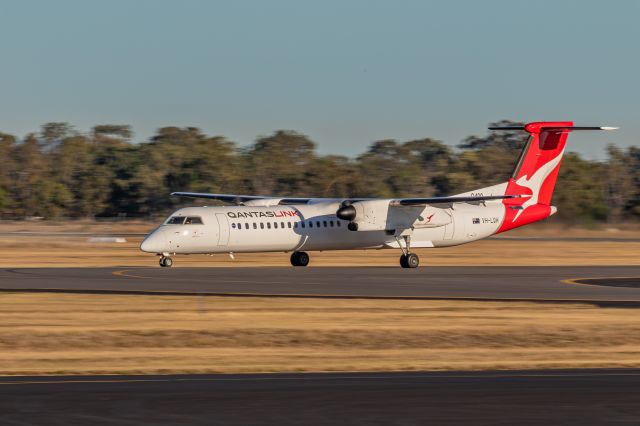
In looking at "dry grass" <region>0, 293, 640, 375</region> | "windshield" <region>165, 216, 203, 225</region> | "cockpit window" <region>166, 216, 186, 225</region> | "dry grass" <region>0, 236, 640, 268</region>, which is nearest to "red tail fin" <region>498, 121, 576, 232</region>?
"dry grass" <region>0, 236, 640, 268</region>

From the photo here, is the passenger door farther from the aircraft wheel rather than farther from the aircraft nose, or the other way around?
the aircraft wheel

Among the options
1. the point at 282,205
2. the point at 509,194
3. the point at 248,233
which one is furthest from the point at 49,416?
the point at 509,194

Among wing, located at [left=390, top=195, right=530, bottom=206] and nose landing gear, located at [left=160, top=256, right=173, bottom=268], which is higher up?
wing, located at [left=390, top=195, right=530, bottom=206]

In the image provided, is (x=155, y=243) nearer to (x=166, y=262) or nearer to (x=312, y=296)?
(x=166, y=262)

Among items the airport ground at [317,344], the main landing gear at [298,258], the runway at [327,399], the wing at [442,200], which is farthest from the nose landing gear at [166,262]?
the runway at [327,399]

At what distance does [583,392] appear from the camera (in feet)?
43.8

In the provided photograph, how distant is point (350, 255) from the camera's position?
173ft

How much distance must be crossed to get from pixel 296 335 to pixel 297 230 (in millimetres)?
21468

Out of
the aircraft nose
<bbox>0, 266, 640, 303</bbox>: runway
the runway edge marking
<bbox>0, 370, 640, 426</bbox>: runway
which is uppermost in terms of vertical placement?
the aircraft nose

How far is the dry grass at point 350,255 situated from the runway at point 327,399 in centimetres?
2872

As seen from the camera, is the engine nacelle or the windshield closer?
the windshield

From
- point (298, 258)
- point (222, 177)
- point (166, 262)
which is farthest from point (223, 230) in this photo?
point (222, 177)

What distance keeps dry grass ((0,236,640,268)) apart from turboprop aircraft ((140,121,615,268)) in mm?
1667

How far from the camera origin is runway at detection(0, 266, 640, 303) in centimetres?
2973
